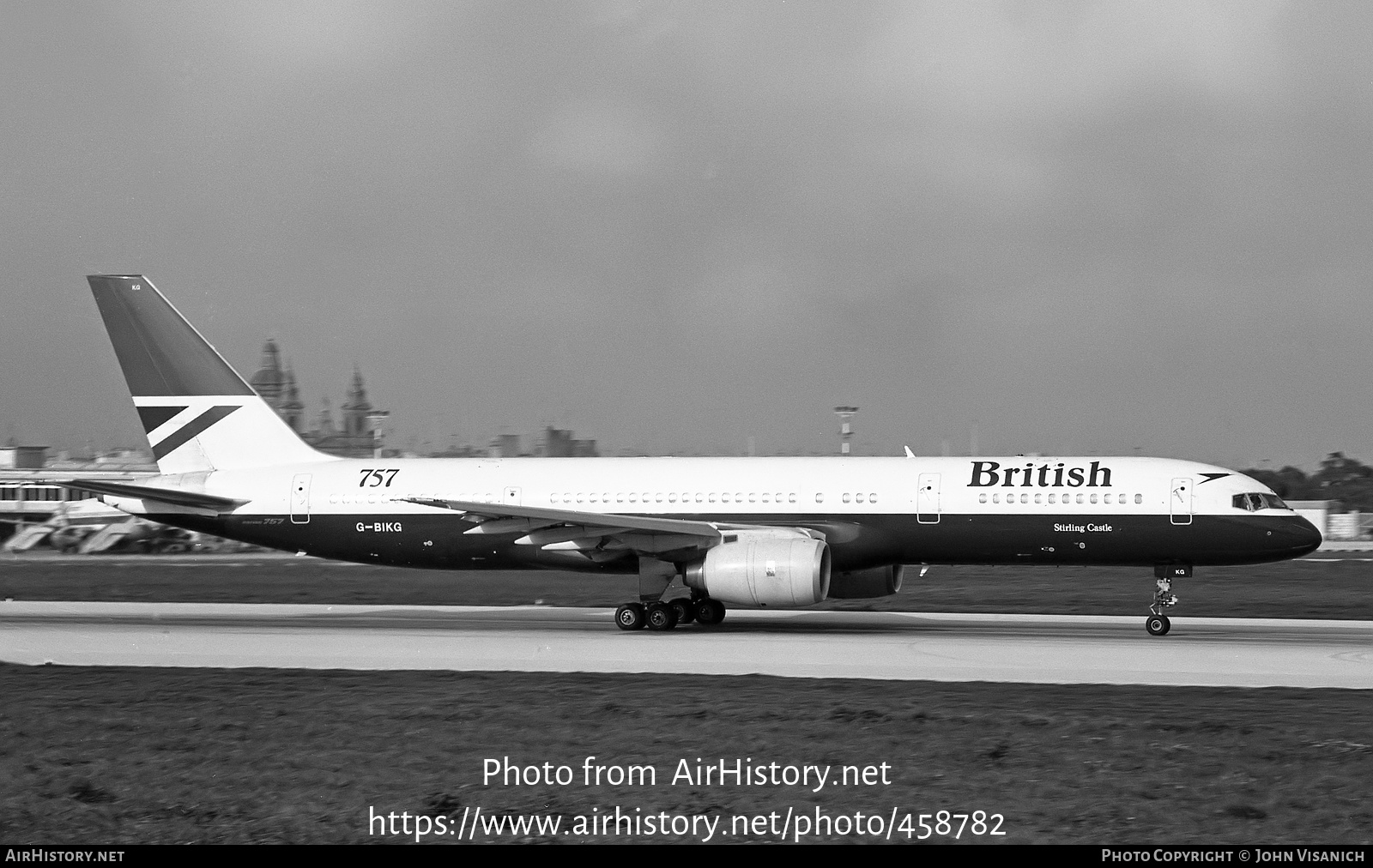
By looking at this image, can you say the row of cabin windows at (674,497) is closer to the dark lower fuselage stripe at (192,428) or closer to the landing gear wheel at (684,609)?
the landing gear wheel at (684,609)

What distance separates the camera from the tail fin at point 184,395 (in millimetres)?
31250

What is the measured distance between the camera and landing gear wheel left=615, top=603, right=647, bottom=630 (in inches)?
1050

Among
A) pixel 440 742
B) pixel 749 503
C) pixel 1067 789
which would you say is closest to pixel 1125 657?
pixel 749 503

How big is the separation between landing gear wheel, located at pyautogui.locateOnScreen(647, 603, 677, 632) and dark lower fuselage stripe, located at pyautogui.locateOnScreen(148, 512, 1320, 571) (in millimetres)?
1412

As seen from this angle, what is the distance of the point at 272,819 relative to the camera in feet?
34.9

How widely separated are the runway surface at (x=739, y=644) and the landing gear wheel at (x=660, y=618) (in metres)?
0.33

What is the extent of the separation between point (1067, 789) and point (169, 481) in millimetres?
24390

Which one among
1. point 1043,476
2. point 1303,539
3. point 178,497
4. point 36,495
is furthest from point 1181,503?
point 36,495

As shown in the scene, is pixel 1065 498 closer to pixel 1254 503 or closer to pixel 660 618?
pixel 1254 503

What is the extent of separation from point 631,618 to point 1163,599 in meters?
10.1

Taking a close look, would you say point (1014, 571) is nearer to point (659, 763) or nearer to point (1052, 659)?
point (1052, 659)

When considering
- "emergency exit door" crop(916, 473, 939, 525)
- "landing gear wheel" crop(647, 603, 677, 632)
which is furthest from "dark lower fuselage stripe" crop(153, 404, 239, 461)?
"emergency exit door" crop(916, 473, 939, 525)

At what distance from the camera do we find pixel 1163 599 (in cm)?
2595

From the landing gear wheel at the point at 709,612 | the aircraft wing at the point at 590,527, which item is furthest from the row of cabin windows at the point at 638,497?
the landing gear wheel at the point at 709,612
